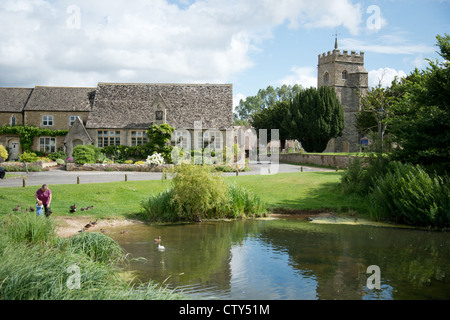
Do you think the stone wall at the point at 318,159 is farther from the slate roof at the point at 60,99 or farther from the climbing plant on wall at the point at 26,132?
the climbing plant on wall at the point at 26,132

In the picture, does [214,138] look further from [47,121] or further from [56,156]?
[47,121]

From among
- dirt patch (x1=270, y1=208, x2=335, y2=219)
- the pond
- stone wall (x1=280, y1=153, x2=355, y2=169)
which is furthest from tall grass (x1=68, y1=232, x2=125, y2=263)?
stone wall (x1=280, y1=153, x2=355, y2=169)

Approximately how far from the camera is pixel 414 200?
688 inches

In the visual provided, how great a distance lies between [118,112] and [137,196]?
2415 cm

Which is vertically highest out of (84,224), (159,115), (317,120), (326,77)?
(326,77)

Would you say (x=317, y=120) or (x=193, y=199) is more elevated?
(x=317, y=120)

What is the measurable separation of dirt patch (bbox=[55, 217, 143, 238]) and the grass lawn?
21.4 inches

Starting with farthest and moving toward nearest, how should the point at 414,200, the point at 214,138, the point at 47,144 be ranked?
1. the point at 47,144
2. the point at 214,138
3. the point at 414,200

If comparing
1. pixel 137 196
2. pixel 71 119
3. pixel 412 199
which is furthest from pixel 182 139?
pixel 412 199

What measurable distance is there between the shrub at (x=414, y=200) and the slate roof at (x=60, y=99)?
3513cm

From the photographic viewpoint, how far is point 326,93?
183 ft

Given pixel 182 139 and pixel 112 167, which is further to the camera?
pixel 182 139

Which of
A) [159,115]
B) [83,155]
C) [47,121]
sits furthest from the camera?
[47,121]

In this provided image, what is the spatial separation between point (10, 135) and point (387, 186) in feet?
131
